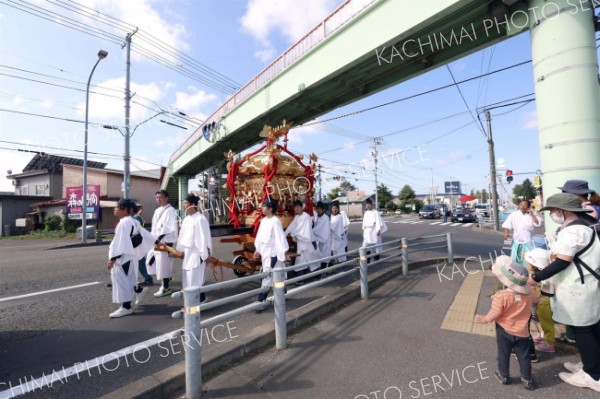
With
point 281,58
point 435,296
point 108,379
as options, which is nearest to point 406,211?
point 281,58

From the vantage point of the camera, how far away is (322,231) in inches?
311

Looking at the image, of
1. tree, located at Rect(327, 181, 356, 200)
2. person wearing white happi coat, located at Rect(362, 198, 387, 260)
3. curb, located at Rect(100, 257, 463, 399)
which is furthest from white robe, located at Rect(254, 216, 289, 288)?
tree, located at Rect(327, 181, 356, 200)

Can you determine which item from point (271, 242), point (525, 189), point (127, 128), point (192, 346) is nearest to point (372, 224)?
point (271, 242)

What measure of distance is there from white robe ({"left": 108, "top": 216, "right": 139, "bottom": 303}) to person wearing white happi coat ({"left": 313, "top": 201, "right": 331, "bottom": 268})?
4.42 meters

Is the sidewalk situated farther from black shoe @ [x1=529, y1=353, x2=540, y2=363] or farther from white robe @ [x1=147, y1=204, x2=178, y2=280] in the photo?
white robe @ [x1=147, y1=204, x2=178, y2=280]

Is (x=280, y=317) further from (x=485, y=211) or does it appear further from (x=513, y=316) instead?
(x=485, y=211)

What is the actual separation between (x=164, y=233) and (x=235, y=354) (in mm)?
3455

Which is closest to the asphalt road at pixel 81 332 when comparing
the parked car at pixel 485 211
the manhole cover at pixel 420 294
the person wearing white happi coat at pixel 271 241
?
the person wearing white happi coat at pixel 271 241

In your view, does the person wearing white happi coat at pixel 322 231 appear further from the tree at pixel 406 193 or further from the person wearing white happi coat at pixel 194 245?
the tree at pixel 406 193

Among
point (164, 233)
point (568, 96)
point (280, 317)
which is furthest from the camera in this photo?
point (164, 233)

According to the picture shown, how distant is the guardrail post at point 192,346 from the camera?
2461 mm

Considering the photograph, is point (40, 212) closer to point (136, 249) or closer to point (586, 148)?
point (136, 249)

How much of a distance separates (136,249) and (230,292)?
1931mm

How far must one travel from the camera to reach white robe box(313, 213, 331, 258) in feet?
25.9
